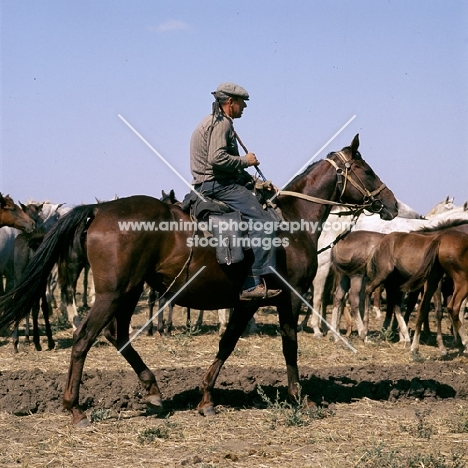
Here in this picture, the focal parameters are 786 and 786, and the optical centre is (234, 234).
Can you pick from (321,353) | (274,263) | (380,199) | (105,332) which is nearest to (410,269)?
(321,353)

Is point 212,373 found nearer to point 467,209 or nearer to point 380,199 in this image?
point 380,199

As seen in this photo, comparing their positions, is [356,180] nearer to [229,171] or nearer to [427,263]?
[229,171]

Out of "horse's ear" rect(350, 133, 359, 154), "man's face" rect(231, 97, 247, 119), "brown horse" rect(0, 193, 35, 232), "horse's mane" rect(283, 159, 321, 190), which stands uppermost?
"man's face" rect(231, 97, 247, 119)

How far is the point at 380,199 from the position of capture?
894 centimetres

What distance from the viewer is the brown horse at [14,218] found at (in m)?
14.0

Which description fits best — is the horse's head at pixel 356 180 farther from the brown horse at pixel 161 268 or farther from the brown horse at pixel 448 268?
the brown horse at pixel 448 268

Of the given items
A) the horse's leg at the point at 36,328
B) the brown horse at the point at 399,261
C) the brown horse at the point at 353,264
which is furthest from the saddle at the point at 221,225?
the brown horse at the point at 353,264

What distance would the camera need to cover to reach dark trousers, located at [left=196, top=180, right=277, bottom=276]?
781 cm

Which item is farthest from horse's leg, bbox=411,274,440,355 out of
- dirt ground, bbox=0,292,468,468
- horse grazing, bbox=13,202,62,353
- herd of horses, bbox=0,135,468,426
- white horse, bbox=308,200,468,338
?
horse grazing, bbox=13,202,62,353

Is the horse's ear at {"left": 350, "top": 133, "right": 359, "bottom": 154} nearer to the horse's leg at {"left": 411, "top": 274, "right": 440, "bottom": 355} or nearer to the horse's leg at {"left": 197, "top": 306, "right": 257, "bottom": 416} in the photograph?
the horse's leg at {"left": 197, "top": 306, "right": 257, "bottom": 416}

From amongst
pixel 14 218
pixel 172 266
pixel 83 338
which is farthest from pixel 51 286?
pixel 83 338

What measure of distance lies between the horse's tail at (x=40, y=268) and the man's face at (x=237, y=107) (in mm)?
1716

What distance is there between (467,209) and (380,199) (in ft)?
43.6

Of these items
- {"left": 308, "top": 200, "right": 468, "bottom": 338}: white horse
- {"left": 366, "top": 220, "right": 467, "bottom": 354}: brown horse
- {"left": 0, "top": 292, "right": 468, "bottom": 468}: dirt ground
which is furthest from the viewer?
{"left": 308, "top": 200, "right": 468, "bottom": 338}: white horse
